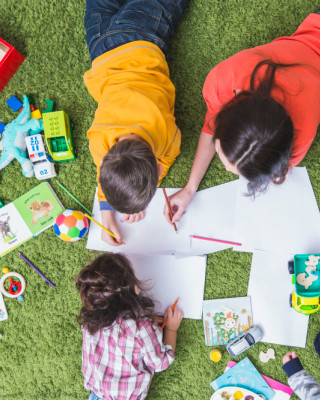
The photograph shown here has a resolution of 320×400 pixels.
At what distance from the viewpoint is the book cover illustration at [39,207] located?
119 cm

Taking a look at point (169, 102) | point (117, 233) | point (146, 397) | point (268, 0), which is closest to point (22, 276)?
point (117, 233)

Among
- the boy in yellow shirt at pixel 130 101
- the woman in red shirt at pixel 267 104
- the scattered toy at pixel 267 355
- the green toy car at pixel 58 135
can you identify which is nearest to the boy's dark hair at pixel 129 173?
the boy in yellow shirt at pixel 130 101

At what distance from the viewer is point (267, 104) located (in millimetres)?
711

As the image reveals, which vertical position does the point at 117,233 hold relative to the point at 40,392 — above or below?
above

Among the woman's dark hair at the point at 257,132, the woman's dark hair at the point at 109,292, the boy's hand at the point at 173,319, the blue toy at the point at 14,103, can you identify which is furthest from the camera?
the blue toy at the point at 14,103

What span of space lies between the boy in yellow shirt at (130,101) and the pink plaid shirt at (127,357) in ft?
0.90

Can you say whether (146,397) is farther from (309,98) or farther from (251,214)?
(309,98)

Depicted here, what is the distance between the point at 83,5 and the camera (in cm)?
124

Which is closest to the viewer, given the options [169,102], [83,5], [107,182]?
[107,182]

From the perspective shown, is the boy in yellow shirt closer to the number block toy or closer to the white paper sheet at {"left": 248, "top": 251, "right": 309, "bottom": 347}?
the number block toy

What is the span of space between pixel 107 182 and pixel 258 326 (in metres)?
0.67

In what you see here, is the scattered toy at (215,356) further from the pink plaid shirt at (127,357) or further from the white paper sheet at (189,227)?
the white paper sheet at (189,227)

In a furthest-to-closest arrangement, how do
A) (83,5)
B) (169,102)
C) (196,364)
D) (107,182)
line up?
(83,5)
(196,364)
(169,102)
(107,182)

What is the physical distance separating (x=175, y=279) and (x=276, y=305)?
32 cm
